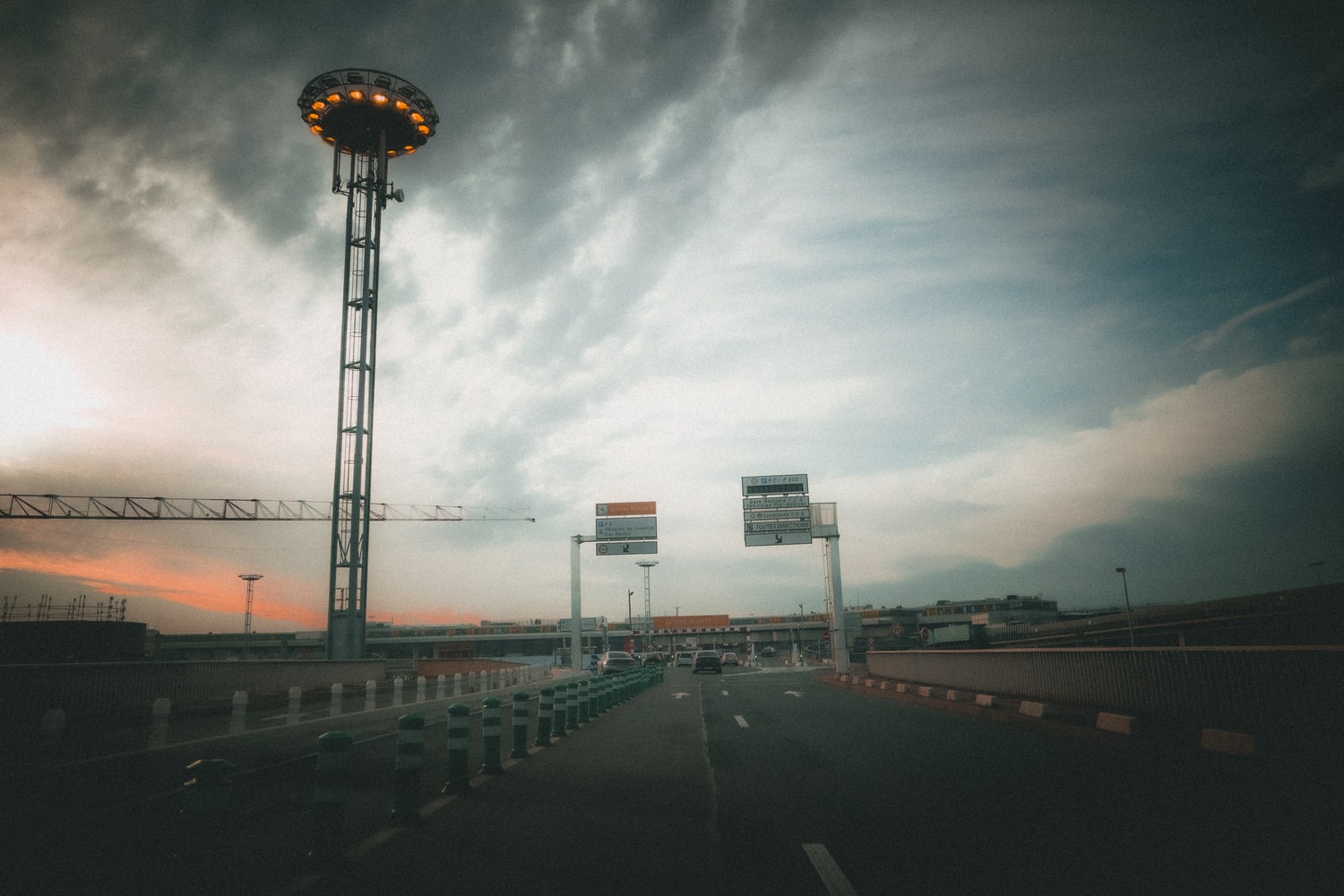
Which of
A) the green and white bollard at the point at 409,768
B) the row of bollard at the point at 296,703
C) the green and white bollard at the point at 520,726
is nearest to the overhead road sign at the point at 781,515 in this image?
the row of bollard at the point at 296,703

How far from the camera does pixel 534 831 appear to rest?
6301 millimetres

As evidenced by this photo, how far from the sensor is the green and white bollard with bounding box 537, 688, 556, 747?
493 inches

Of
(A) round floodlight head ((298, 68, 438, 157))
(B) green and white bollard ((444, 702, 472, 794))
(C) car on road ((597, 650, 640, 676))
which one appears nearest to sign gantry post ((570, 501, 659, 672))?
(C) car on road ((597, 650, 640, 676))

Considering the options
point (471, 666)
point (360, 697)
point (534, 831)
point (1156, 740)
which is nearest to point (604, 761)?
point (534, 831)

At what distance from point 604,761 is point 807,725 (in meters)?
5.77

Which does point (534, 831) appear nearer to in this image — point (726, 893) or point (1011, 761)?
point (726, 893)

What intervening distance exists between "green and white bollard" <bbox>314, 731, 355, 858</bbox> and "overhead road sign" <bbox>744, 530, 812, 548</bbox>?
32.9m

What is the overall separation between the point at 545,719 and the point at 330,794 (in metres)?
7.58

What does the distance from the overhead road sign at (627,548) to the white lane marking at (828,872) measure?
A: 39.7 metres

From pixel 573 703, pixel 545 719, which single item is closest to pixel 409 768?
pixel 545 719

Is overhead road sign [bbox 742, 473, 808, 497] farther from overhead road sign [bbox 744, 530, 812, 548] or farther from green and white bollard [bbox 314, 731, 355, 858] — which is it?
green and white bollard [bbox 314, 731, 355, 858]

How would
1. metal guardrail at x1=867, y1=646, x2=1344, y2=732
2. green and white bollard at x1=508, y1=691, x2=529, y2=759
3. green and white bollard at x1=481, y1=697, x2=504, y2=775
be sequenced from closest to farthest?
1. metal guardrail at x1=867, y1=646, x2=1344, y2=732
2. green and white bollard at x1=481, y1=697, x2=504, y2=775
3. green and white bollard at x1=508, y1=691, x2=529, y2=759

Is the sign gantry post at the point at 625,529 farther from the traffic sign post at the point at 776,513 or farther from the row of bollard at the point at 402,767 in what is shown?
the row of bollard at the point at 402,767

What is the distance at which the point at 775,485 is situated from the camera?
38.4 m
